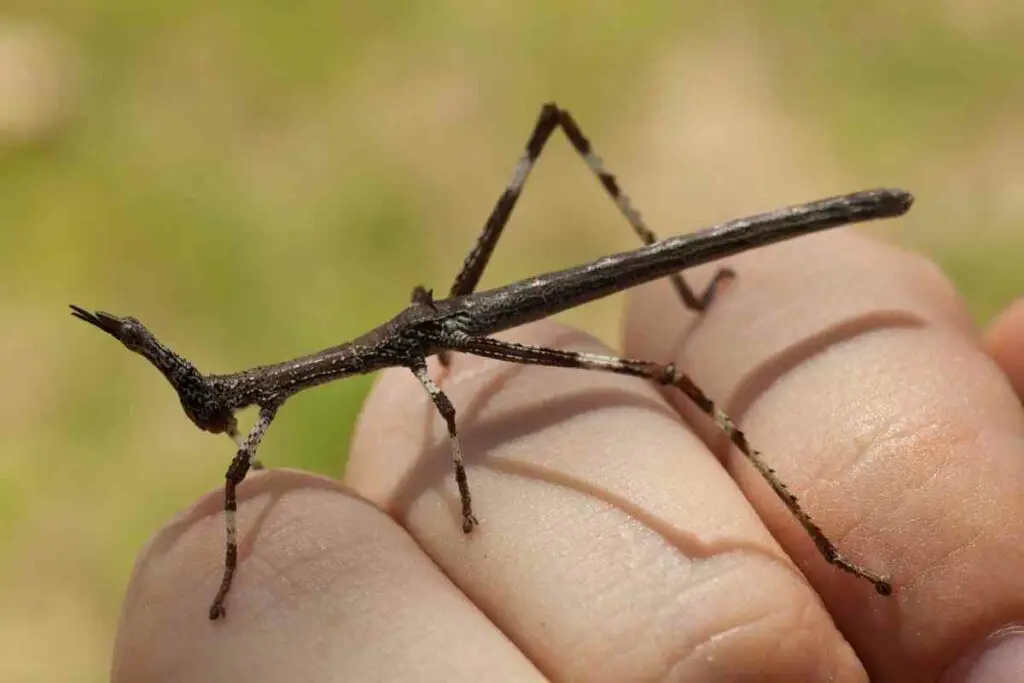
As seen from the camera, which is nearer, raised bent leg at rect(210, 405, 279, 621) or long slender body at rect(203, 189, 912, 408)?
raised bent leg at rect(210, 405, 279, 621)

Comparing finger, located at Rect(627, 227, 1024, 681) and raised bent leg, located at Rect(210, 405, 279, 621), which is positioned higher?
raised bent leg, located at Rect(210, 405, 279, 621)

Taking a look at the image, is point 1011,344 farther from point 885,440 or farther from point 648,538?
point 648,538

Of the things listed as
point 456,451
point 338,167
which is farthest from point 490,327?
point 338,167

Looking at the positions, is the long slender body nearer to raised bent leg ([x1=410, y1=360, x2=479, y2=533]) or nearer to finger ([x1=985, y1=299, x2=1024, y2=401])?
raised bent leg ([x1=410, y1=360, x2=479, y2=533])

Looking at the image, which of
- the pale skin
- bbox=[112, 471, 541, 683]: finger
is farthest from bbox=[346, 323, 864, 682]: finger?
bbox=[112, 471, 541, 683]: finger

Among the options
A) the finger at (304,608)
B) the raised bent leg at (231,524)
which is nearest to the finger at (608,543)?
the finger at (304,608)

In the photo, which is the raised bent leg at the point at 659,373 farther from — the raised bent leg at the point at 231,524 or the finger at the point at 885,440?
the raised bent leg at the point at 231,524

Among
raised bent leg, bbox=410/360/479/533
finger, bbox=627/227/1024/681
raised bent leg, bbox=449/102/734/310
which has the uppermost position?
raised bent leg, bbox=449/102/734/310

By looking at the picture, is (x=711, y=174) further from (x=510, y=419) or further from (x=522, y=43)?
(x=510, y=419)
